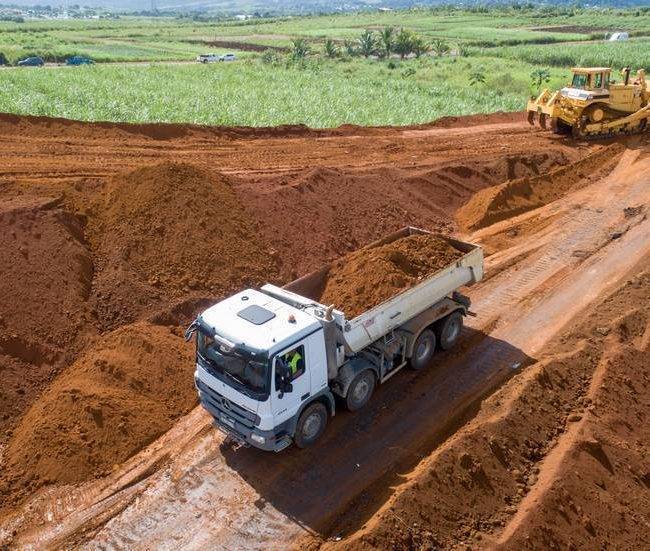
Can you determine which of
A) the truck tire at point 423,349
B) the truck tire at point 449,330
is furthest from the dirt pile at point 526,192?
the truck tire at point 423,349

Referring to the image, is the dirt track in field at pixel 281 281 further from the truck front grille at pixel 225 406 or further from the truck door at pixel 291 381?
the truck door at pixel 291 381

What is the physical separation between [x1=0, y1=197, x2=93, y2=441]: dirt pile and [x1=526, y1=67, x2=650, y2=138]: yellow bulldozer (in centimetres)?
2019

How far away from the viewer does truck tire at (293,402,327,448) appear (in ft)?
33.7

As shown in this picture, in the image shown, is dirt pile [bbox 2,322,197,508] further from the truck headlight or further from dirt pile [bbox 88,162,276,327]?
the truck headlight

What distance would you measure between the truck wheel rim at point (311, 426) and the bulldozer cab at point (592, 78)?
2145 cm

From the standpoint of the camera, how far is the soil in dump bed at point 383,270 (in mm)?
11812

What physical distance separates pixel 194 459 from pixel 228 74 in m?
35.1

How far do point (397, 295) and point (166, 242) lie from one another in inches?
256

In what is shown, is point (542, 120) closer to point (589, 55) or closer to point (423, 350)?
point (423, 350)

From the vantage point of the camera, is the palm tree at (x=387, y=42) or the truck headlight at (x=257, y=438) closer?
the truck headlight at (x=257, y=438)

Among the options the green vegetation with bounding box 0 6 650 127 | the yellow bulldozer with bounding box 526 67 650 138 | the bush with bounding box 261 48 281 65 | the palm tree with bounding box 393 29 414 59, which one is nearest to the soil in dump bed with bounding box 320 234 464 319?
the yellow bulldozer with bounding box 526 67 650 138

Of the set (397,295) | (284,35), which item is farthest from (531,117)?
(284,35)

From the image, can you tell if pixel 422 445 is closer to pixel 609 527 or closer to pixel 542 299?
pixel 609 527

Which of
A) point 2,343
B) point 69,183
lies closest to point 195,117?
point 69,183
